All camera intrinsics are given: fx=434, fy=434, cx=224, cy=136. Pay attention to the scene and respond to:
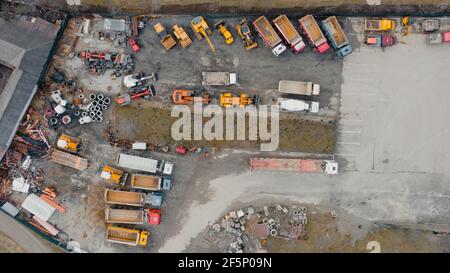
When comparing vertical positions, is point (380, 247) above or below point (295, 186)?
below

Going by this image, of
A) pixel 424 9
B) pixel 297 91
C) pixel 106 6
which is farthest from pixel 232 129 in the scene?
pixel 424 9

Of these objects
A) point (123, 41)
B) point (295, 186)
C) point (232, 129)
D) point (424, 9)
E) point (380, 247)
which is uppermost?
point (424, 9)

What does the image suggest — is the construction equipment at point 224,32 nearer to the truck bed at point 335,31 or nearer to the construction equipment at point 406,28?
the truck bed at point 335,31

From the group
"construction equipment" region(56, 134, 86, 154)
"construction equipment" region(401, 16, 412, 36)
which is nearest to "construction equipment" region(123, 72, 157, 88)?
"construction equipment" region(56, 134, 86, 154)

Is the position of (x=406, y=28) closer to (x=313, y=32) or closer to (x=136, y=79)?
(x=313, y=32)
